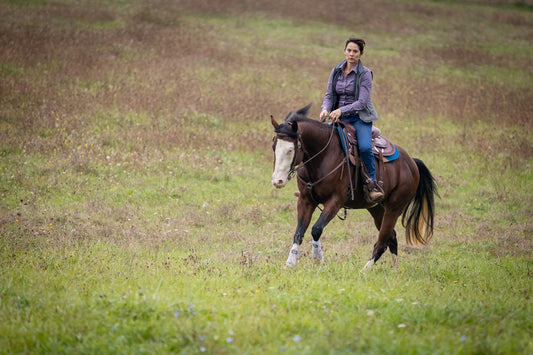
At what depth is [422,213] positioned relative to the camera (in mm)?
10070

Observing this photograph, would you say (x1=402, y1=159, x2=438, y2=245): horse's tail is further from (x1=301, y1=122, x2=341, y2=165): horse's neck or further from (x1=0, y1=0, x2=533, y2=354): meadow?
(x1=301, y1=122, x2=341, y2=165): horse's neck

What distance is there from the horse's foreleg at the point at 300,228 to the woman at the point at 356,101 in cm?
119

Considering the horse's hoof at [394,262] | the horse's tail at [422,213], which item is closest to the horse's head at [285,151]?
the horse's hoof at [394,262]

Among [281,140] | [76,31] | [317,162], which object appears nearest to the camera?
[281,140]

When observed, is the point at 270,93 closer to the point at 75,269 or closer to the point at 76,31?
the point at 76,31

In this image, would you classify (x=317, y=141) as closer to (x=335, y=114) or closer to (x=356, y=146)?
(x=335, y=114)

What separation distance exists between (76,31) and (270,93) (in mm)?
10781

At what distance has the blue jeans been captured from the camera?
8.46 metres

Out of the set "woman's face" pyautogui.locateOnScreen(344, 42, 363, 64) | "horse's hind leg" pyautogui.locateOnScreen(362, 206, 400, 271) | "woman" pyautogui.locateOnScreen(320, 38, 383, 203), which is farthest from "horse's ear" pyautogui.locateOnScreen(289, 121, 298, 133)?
"horse's hind leg" pyautogui.locateOnScreen(362, 206, 400, 271)

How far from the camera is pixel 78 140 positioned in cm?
1552

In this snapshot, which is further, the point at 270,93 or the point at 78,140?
the point at 270,93

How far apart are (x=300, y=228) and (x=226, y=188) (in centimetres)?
653

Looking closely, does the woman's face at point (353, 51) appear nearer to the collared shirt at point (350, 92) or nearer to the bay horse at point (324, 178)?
the collared shirt at point (350, 92)

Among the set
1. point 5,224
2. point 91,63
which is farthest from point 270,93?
point 5,224
